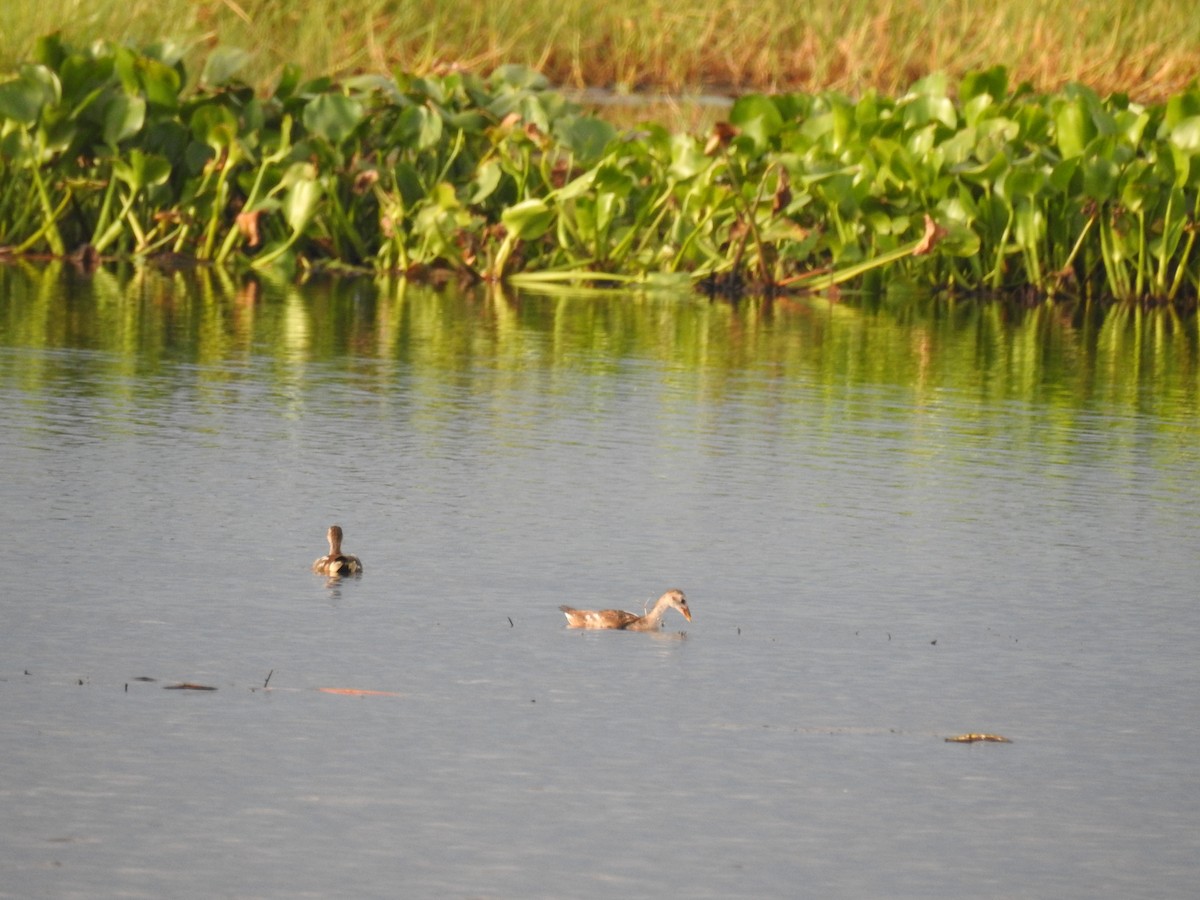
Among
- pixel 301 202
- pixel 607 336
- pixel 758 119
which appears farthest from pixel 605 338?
pixel 758 119

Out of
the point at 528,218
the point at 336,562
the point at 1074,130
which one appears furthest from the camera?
the point at 1074,130

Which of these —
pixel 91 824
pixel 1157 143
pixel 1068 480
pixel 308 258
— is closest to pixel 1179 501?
pixel 1068 480

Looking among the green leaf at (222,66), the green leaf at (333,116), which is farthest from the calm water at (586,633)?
the green leaf at (222,66)

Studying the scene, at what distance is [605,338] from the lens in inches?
443

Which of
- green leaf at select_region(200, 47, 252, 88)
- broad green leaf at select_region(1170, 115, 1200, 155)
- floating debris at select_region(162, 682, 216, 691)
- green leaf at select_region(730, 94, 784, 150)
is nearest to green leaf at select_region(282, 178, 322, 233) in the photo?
green leaf at select_region(200, 47, 252, 88)

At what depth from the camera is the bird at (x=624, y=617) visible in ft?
17.6

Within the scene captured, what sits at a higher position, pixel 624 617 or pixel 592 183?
pixel 592 183

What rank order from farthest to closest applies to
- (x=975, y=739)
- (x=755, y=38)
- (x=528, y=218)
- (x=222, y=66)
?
(x=755, y=38) < (x=222, y=66) < (x=528, y=218) < (x=975, y=739)

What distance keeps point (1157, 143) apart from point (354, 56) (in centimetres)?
889

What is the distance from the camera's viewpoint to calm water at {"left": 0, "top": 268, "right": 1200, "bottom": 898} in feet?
12.8

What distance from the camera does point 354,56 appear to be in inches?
826

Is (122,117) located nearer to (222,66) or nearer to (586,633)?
(222,66)

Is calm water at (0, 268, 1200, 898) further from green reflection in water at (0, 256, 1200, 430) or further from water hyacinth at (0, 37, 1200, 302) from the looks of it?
water hyacinth at (0, 37, 1200, 302)

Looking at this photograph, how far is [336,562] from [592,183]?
825 cm
